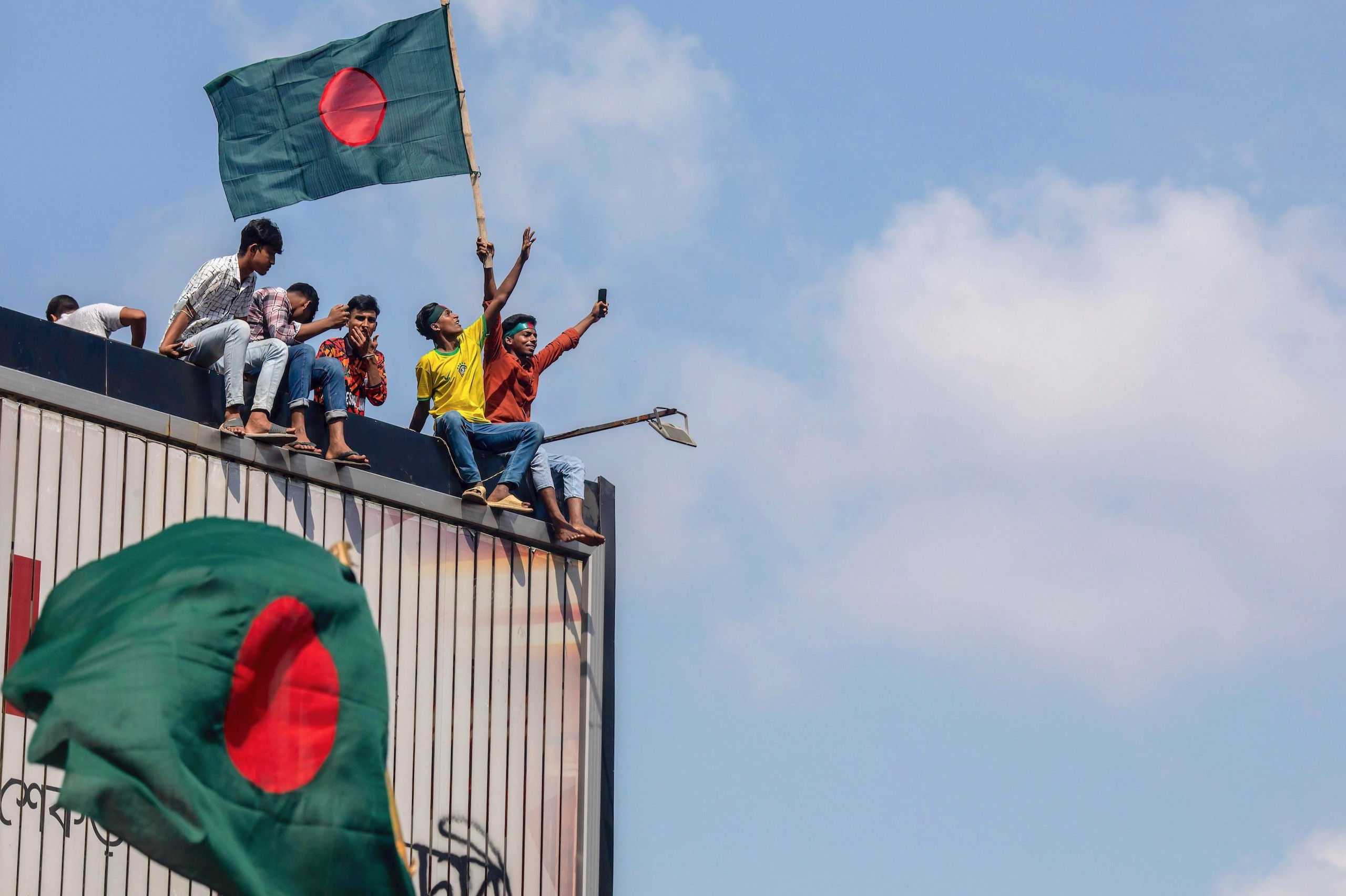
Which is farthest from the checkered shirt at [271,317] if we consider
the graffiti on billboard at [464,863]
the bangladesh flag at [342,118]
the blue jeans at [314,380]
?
the graffiti on billboard at [464,863]

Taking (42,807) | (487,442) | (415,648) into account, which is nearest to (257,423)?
(415,648)

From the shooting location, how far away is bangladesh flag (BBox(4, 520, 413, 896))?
463 inches

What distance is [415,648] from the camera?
17.6 m

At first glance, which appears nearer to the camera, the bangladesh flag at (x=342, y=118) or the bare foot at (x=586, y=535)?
the bangladesh flag at (x=342, y=118)

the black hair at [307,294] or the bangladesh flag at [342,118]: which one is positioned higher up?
the bangladesh flag at [342,118]

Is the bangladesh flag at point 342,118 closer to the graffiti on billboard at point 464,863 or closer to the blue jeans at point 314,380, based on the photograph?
the blue jeans at point 314,380

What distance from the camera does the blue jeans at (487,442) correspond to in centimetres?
1859

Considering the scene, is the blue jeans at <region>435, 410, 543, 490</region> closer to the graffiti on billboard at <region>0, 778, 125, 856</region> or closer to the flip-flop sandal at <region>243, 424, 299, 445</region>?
the flip-flop sandal at <region>243, 424, 299, 445</region>

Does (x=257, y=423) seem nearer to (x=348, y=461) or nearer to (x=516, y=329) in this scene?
(x=348, y=461)

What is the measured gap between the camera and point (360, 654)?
13562mm

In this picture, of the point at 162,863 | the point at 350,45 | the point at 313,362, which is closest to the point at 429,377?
the point at 313,362

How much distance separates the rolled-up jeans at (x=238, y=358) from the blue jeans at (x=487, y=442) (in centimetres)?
210

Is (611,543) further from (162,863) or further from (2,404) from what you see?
(162,863)

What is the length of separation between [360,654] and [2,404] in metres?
3.44
